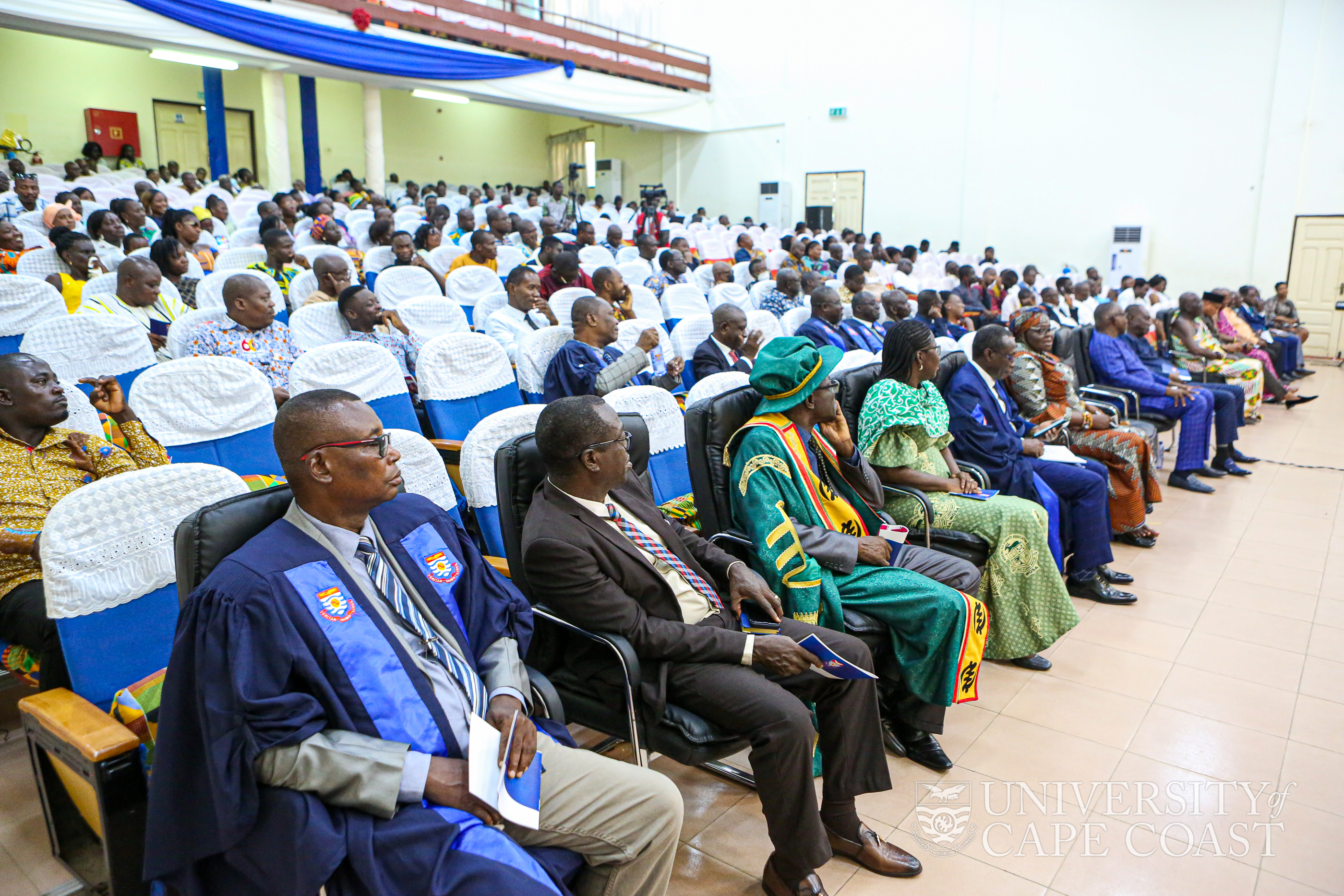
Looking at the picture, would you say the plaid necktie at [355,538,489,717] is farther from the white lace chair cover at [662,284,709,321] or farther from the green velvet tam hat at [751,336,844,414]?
the white lace chair cover at [662,284,709,321]

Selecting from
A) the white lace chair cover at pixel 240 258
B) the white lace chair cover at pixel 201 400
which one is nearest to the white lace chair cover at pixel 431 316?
the white lace chair cover at pixel 240 258

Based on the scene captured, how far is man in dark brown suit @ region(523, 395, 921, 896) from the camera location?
179 centimetres

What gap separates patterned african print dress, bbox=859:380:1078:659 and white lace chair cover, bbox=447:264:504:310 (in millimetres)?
3459

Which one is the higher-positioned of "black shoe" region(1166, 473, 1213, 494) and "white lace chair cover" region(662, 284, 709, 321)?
"white lace chair cover" region(662, 284, 709, 321)

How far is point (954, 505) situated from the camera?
119 inches

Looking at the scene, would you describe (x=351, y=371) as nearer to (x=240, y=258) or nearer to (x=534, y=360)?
(x=534, y=360)

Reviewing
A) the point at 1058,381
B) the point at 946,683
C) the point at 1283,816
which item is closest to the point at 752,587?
the point at 946,683

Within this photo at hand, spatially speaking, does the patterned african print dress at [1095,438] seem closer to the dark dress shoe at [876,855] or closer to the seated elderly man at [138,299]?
the dark dress shoe at [876,855]

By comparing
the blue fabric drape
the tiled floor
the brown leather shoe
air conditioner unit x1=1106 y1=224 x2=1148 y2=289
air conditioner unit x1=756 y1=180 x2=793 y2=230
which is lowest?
the tiled floor

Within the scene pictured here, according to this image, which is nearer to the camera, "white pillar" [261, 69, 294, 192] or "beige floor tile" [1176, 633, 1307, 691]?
"beige floor tile" [1176, 633, 1307, 691]

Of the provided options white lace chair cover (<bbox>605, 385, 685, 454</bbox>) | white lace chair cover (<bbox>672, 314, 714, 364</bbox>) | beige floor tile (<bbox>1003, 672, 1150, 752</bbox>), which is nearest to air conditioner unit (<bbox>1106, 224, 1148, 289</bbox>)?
white lace chair cover (<bbox>672, 314, 714, 364</bbox>)

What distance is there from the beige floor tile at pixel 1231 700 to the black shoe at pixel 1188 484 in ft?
8.72

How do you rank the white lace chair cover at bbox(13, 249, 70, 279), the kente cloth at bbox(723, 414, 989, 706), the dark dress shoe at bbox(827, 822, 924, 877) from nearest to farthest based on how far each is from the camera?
1. the dark dress shoe at bbox(827, 822, 924, 877)
2. the kente cloth at bbox(723, 414, 989, 706)
3. the white lace chair cover at bbox(13, 249, 70, 279)

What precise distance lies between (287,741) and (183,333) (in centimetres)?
284
